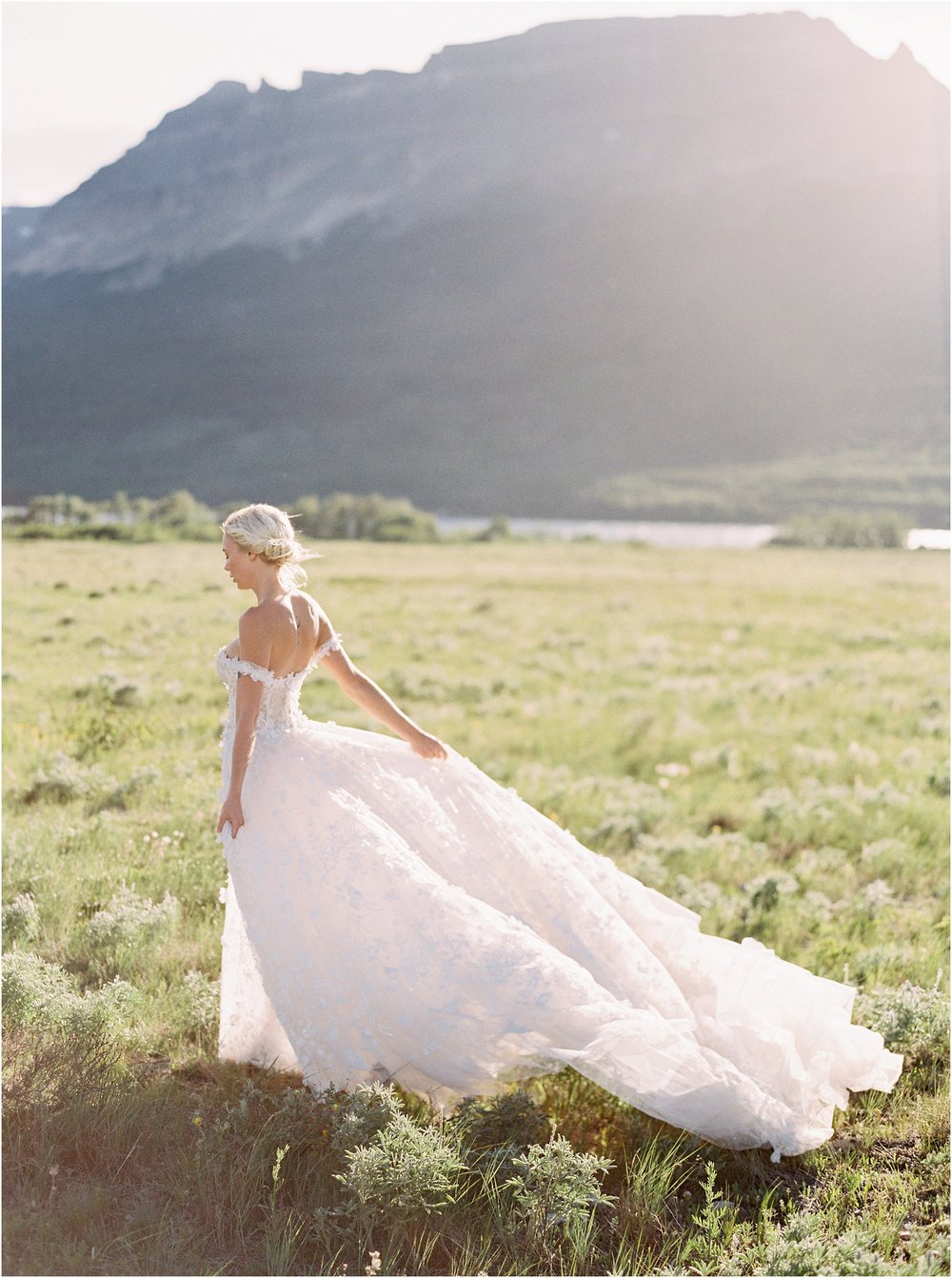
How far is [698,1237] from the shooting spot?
4.66 meters

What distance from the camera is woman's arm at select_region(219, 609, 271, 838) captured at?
17.7 feet

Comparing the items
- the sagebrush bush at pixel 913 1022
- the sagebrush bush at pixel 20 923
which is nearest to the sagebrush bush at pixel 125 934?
the sagebrush bush at pixel 20 923

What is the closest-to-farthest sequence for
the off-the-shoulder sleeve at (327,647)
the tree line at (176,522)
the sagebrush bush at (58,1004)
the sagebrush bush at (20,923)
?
1. the sagebrush bush at (58,1004)
2. the off-the-shoulder sleeve at (327,647)
3. the sagebrush bush at (20,923)
4. the tree line at (176,522)

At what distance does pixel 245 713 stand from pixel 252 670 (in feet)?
0.76

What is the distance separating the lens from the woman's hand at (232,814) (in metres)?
5.39

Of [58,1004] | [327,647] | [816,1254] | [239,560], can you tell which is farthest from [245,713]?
[816,1254]

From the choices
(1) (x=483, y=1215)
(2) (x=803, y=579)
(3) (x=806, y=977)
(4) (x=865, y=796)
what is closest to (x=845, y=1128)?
(3) (x=806, y=977)

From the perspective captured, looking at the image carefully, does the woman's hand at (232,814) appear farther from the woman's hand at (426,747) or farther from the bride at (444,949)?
the woman's hand at (426,747)

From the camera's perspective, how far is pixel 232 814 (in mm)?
5387

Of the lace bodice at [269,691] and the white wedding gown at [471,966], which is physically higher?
the lace bodice at [269,691]

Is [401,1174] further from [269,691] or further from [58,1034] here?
[269,691]

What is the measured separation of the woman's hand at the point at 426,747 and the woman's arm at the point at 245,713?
3.26ft

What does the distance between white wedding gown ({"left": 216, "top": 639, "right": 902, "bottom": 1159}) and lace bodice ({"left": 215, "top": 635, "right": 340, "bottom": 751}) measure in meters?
0.01

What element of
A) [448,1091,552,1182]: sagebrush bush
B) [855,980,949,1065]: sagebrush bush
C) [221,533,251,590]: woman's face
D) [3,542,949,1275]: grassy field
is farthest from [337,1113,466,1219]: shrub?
[855,980,949,1065]: sagebrush bush
